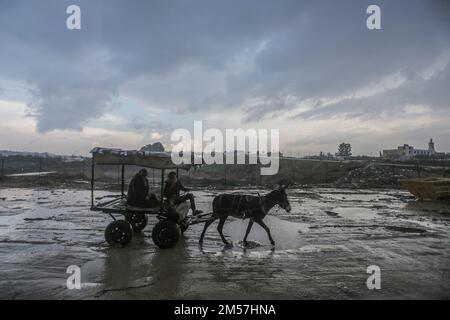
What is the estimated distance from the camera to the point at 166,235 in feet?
29.3

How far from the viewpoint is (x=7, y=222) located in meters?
12.6

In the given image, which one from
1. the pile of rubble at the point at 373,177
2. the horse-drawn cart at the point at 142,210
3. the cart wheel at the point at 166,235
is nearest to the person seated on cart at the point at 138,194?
the horse-drawn cart at the point at 142,210

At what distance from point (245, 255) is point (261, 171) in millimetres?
38734

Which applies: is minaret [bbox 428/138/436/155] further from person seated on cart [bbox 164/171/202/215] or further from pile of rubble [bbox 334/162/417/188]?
person seated on cart [bbox 164/171/202/215]

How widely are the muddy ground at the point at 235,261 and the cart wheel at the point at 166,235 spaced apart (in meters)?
0.27

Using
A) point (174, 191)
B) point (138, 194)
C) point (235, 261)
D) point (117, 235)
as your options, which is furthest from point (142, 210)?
point (235, 261)

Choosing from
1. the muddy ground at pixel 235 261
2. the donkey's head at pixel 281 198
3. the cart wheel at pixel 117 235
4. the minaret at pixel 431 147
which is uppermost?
the minaret at pixel 431 147

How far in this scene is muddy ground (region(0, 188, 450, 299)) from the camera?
609cm

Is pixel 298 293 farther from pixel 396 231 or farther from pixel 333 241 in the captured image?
pixel 396 231

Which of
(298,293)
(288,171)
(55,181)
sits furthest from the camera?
(288,171)

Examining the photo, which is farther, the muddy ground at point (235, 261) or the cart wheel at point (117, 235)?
the cart wheel at point (117, 235)

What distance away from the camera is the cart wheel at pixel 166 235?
29.2ft

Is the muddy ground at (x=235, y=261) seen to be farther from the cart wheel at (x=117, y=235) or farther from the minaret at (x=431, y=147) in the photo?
the minaret at (x=431, y=147)
